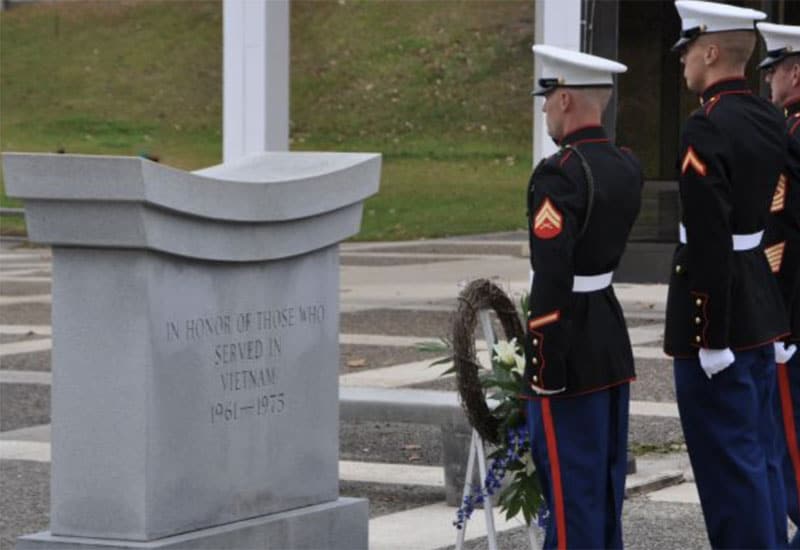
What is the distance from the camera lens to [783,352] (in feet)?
22.1

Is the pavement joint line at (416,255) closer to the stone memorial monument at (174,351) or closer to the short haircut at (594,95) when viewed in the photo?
the stone memorial monument at (174,351)

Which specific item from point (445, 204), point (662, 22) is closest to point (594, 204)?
point (662, 22)

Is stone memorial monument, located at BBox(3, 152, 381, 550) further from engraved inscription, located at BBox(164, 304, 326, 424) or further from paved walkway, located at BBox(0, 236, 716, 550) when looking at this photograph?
paved walkway, located at BBox(0, 236, 716, 550)

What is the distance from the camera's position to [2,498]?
875 cm

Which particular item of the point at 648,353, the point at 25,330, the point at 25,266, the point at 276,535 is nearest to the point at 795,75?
the point at 276,535

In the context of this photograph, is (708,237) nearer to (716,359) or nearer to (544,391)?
(716,359)

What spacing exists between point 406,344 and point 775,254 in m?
7.87

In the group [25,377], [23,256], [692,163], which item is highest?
[692,163]

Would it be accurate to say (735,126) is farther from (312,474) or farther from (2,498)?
(2,498)

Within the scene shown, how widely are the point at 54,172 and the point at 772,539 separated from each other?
2500mm

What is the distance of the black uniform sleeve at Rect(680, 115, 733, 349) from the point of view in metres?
6.05

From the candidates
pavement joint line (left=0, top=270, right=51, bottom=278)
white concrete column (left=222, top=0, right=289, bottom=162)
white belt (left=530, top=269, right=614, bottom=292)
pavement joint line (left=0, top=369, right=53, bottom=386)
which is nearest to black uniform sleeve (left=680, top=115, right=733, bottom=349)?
white belt (left=530, top=269, right=614, bottom=292)

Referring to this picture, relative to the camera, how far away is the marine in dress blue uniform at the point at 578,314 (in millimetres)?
5723

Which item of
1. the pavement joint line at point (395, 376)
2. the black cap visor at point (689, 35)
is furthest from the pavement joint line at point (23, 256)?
the black cap visor at point (689, 35)
